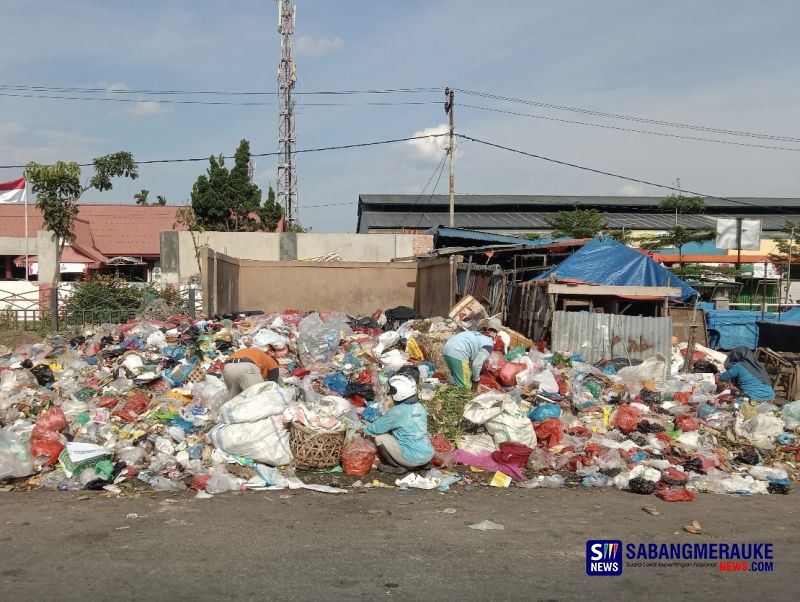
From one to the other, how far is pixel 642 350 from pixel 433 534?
6189mm

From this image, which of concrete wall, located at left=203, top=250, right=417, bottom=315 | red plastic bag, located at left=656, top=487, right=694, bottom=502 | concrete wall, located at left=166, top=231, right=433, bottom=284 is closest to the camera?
red plastic bag, located at left=656, top=487, right=694, bottom=502

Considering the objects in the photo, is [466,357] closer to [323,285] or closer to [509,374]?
[509,374]

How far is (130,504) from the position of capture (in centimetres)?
571

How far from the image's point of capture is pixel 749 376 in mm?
9078

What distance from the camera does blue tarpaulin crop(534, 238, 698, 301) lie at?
12.0 meters

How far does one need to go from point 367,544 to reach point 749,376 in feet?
20.8

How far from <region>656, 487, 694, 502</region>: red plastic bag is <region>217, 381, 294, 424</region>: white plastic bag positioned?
3.49m

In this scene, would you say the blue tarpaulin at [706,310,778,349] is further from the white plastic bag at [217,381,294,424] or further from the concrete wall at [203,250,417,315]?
the white plastic bag at [217,381,294,424]

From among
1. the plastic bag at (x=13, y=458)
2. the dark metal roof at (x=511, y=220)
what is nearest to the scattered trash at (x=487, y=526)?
the plastic bag at (x=13, y=458)

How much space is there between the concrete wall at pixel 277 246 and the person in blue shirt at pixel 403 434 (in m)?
12.7

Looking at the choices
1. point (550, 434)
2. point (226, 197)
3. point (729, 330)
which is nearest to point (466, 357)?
point (550, 434)

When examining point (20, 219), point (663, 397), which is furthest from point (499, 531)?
point (20, 219)

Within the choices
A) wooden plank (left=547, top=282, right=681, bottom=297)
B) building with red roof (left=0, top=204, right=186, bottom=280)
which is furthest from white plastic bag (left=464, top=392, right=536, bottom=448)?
building with red roof (left=0, top=204, right=186, bottom=280)

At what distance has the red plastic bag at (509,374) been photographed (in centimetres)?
869
